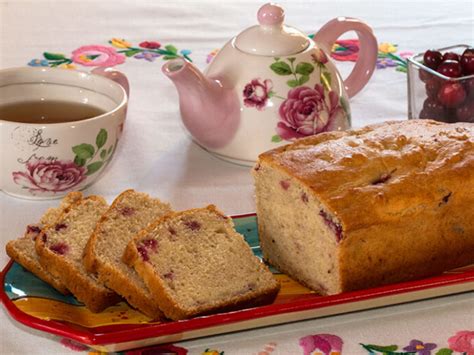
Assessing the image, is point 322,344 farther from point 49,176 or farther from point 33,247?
point 49,176

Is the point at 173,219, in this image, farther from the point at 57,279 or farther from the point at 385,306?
the point at 385,306

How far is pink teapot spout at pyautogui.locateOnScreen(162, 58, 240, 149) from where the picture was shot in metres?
1.81

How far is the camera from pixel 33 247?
4.94ft

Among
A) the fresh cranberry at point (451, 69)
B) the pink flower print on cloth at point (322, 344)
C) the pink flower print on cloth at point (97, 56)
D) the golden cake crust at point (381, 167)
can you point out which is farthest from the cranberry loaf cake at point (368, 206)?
the pink flower print on cloth at point (97, 56)

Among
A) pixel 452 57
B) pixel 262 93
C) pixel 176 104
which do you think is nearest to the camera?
pixel 262 93

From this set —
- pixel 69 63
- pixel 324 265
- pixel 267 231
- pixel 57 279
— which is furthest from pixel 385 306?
pixel 69 63

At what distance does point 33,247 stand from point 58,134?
245 mm

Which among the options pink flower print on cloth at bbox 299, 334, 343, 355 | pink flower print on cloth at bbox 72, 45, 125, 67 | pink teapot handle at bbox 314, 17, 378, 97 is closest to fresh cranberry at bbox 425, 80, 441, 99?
pink teapot handle at bbox 314, 17, 378, 97

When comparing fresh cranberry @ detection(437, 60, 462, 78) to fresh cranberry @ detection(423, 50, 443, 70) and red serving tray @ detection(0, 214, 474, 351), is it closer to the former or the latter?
fresh cranberry @ detection(423, 50, 443, 70)

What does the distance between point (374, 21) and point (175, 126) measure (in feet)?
3.03

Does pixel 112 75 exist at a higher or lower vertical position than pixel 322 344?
higher

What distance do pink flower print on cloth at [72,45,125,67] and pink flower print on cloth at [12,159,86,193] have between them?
70 centimetres

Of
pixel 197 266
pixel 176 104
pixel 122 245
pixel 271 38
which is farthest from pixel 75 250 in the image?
pixel 176 104

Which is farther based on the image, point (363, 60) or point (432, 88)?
point (363, 60)
